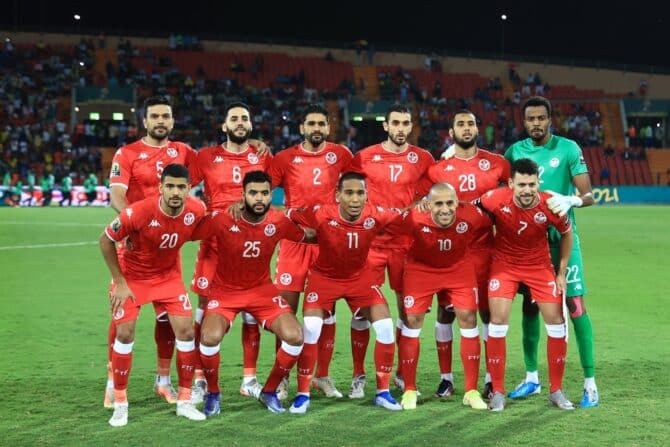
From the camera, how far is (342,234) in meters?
7.09

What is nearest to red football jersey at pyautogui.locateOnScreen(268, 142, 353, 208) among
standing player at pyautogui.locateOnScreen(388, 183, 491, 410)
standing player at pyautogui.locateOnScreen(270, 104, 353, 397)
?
standing player at pyautogui.locateOnScreen(270, 104, 353, 397)

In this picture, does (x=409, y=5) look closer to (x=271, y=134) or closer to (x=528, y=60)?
(x=528, y=60)

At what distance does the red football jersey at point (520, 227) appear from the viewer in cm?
703

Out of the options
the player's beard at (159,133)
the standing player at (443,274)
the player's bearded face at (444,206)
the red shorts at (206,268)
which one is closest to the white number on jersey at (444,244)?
the standing player at (443,274)

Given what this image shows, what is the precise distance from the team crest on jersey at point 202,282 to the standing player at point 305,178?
60 centimetres

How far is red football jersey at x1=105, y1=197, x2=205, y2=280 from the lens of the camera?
21.8 ft

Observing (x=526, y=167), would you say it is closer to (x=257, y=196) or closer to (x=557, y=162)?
(x=557, y=162)

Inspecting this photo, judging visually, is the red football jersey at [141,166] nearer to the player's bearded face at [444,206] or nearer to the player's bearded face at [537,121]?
the player's bearded face at [444,206]

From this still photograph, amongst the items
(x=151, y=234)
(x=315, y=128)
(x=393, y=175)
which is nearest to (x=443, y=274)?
(x=393, y=175)

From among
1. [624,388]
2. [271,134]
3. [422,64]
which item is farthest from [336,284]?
[422,64]

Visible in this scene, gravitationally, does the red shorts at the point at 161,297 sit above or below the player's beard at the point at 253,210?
below

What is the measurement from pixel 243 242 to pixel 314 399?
1.39m

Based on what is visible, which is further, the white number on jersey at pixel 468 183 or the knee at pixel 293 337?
the white number on jersey at pixel 468 183

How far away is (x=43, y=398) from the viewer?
23.2 ft
